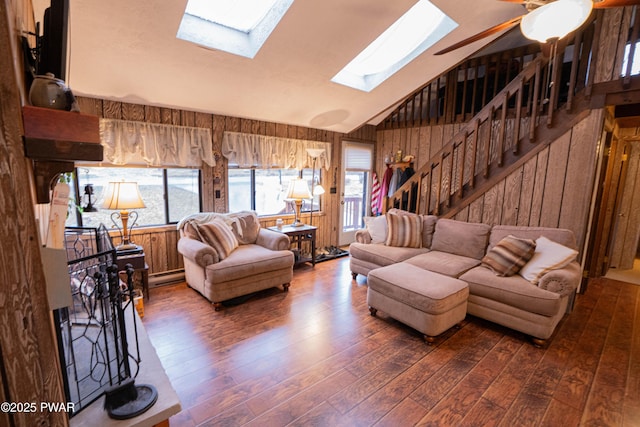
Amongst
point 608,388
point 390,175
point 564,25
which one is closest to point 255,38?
point 564,25

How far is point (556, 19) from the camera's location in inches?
65.9

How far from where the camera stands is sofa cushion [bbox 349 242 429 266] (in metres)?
3.49

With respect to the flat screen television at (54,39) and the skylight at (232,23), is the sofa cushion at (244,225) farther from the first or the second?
the flat screen television at (54,39)

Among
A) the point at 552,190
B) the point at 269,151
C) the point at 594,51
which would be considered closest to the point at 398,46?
the point at 594,51

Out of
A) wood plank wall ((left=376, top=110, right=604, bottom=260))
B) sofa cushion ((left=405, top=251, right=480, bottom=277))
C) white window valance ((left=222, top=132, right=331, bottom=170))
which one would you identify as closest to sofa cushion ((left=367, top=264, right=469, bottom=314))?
sofa cushion ((left=405, top=251, right=480, bottom=277))

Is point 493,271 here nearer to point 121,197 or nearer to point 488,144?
point 488,144

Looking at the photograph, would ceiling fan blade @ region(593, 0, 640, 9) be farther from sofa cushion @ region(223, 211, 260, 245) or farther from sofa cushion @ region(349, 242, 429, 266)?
sofa cushion @ region(223, 211, 260, 245)

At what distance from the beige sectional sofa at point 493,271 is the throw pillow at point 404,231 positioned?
67 mm

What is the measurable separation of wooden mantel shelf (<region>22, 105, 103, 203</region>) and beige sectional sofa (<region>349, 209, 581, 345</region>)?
2577 millimetres

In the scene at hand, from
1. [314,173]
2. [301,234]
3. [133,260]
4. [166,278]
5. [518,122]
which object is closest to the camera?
[133,260]

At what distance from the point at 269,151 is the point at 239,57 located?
154 centimetres

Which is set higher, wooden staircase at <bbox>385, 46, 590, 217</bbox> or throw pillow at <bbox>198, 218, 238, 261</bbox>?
wooden staircase at <bbox>385, 46, 590, 217</bbox>

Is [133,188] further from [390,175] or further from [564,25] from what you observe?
[390,175]

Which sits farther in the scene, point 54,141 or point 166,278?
point 166,278
